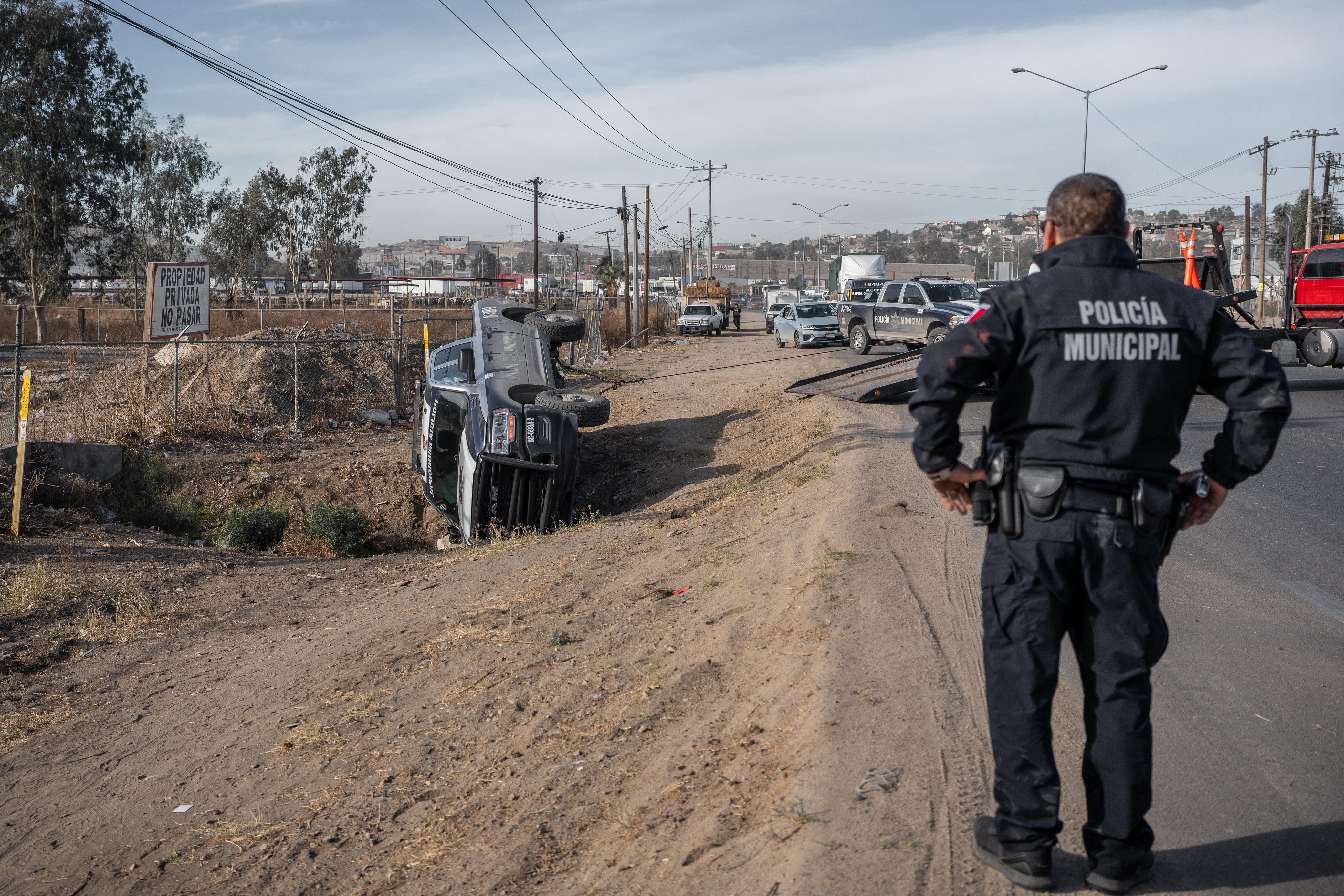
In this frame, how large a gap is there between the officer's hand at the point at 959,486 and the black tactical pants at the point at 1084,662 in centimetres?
14

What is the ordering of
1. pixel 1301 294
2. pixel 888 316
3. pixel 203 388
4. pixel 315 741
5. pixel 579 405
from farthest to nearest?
1. pixel 888 316
2. pixel 1301 294
3. pixel 203 388
4. pixel 579 405
5. pixel 315 741

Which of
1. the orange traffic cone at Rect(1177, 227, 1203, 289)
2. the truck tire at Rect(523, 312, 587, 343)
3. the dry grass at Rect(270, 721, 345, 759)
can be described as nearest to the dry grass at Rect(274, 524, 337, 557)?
the truck tire at Rect(523, 312, 587, 343)

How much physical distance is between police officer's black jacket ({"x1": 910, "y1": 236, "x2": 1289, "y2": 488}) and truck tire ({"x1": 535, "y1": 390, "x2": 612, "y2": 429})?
9326mm

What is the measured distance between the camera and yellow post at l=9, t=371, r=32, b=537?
1032 cm

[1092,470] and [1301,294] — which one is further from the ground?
[1301,294]

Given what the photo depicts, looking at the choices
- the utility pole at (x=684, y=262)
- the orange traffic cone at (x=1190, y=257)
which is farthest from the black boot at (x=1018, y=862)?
the utility pole at (x=684, y=262)

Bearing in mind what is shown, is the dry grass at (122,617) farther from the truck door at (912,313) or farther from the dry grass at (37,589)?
the truck door at (912,313)

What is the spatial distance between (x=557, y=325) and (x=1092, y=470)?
12130mm

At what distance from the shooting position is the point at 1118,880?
9.30 feet

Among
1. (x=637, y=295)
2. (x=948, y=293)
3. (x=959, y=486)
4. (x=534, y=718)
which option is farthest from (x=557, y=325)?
(x=637, y=295)

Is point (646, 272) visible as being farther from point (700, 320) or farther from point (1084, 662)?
point (1084, 662)

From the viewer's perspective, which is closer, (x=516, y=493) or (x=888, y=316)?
(x=516, y=493)

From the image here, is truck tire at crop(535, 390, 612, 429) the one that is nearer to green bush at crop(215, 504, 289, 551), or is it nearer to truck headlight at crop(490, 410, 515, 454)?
truck headlight at crop(490, 410, 515, 454)

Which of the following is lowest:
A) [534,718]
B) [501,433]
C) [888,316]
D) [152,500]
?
[152,500]
